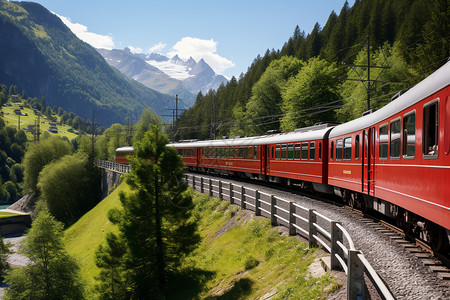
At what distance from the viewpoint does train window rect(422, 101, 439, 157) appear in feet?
23.9

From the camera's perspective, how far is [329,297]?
25.3ft

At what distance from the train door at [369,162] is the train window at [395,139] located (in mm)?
2215

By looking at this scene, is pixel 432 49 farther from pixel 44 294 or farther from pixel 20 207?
pixel 20 207

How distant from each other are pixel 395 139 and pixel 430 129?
3002mm

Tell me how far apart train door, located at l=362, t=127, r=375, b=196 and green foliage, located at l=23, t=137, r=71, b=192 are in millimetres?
85197

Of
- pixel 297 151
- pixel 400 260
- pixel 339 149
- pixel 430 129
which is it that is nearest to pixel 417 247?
pixel 400 260

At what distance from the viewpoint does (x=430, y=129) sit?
767 centimetres

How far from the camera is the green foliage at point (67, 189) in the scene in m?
72.8

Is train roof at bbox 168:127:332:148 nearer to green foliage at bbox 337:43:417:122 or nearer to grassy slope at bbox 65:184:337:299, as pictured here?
grassy slope at bbox 65:184:337:299

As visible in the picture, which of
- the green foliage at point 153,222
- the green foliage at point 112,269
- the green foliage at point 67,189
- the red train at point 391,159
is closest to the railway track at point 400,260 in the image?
the red train at point 391,159

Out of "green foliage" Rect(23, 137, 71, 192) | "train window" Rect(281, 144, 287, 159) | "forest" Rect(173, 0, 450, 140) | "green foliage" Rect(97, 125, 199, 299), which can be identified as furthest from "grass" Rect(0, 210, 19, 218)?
"train window" Rect(281, 144, 287, 159)

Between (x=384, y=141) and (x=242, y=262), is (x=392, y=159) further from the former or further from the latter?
(x=242, y=262)

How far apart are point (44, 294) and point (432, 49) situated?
140ft

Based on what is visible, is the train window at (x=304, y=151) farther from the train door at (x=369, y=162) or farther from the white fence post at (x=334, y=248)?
the white fence post at (x=334, y=248)
